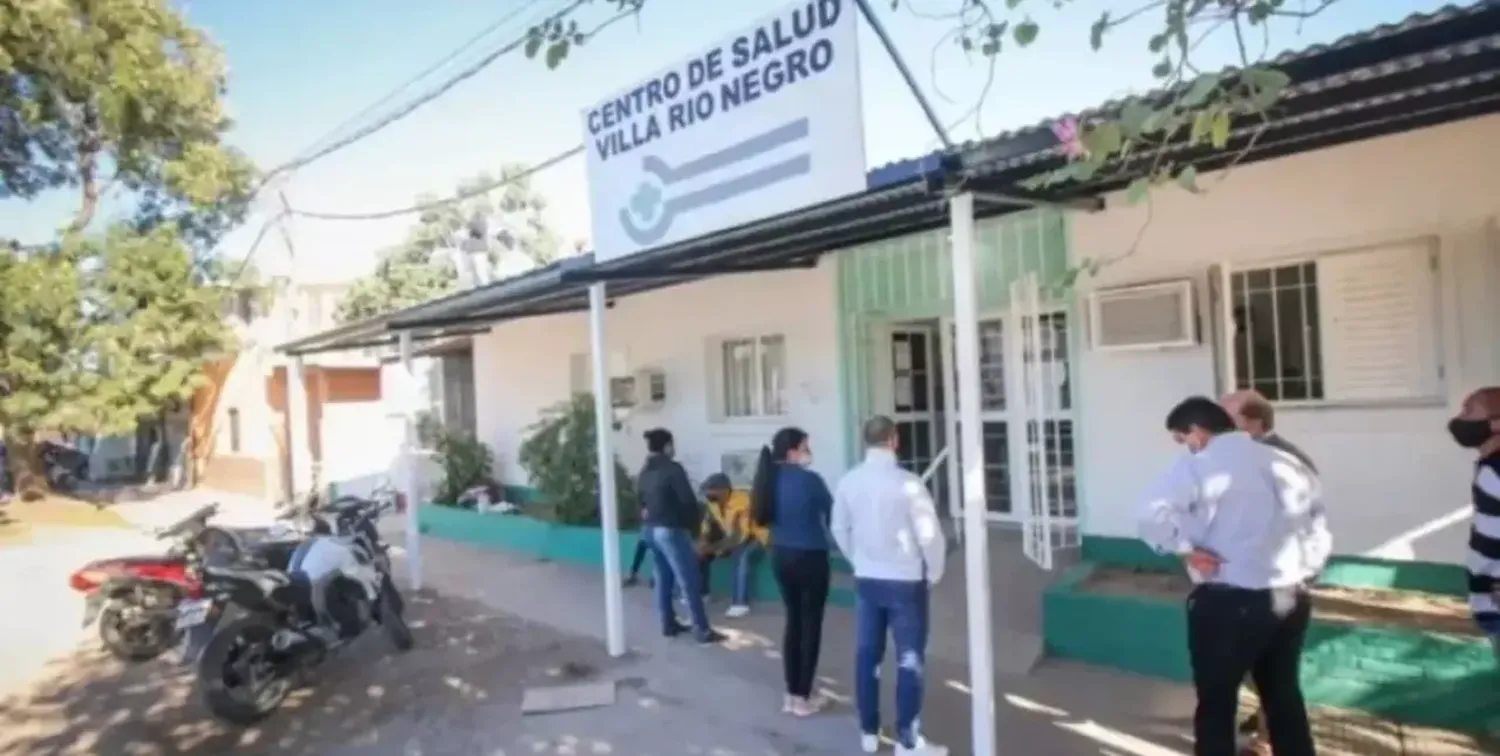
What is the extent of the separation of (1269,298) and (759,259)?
3885mm

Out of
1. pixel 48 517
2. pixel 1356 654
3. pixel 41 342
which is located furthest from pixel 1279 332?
pixel 48 517

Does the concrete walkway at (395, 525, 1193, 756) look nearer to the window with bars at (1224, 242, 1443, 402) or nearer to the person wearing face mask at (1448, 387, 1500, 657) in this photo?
the person wearing face mask at (1448, 387, 1500, 657)

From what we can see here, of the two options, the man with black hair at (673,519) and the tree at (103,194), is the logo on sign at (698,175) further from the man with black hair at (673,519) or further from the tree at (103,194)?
the tree at (103,194)

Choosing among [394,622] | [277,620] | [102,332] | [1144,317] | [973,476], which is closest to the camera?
[973,476]

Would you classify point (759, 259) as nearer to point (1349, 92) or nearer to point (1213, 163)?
point (1213, 163)

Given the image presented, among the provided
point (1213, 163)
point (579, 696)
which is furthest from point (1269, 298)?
point (579, 696)

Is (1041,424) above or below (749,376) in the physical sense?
below

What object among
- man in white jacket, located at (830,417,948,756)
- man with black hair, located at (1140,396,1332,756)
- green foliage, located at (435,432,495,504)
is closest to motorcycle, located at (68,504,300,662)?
man in white jacket, located at (830,417,948,756)

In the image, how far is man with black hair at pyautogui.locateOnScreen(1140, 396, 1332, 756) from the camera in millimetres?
3711

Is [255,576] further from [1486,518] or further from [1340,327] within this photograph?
[1340,327]

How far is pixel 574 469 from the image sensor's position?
1070 cm

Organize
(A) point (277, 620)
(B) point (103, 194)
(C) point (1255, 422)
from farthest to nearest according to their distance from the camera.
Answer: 1. (B) point (103, 194)
2. (A) point (277, 620)
3. (C) point (1255, 422)

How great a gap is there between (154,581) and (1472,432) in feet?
25.6

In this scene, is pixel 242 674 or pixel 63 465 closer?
pixel 242 674
